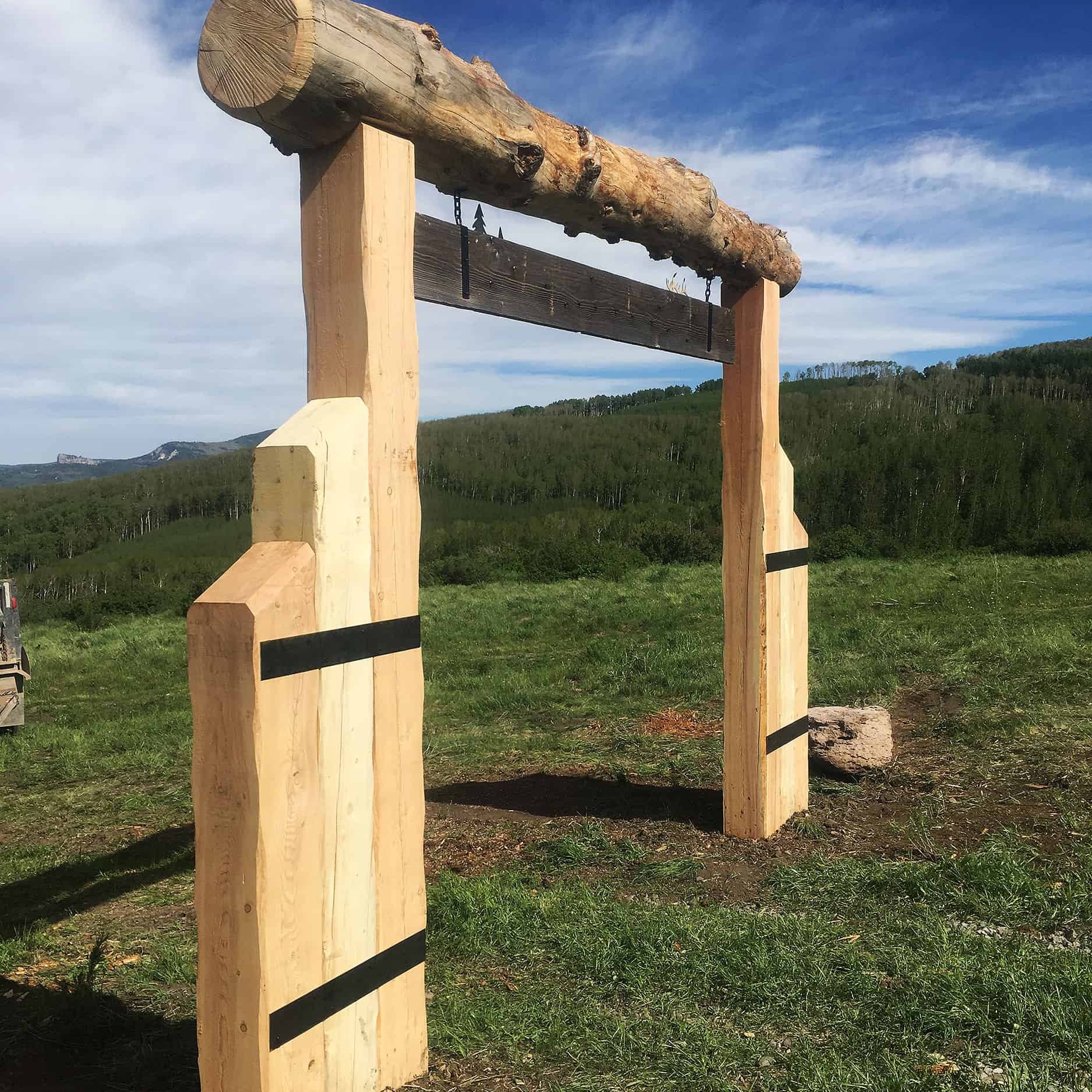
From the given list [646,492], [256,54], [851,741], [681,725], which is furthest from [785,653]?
[646,492]

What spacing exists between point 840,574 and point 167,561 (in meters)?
20.1

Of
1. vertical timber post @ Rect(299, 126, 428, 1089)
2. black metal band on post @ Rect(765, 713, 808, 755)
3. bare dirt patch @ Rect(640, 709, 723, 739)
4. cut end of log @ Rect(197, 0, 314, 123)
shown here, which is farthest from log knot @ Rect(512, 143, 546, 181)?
bare dirt patch @ Rect(640, 709, 723, 739)

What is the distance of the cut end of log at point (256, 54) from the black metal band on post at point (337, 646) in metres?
1.48

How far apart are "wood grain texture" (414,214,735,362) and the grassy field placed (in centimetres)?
260

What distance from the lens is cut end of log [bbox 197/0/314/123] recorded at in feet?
8.09

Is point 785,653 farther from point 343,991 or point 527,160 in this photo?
point 343,991

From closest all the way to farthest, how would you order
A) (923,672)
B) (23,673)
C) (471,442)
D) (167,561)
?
(923,672) < (23,673) < (167,561) < (471,442)

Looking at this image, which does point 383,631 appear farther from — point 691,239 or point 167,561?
point 167,561

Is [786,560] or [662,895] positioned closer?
[662,895]

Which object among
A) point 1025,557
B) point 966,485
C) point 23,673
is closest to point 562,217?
point 23,673

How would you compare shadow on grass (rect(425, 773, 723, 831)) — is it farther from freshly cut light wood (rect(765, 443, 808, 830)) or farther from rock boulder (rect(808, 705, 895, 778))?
rock boulder (rect(808, 705, 895, 778))

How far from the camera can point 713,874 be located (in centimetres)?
459

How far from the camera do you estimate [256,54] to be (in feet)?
8.32

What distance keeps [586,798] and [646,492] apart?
25.2 m
